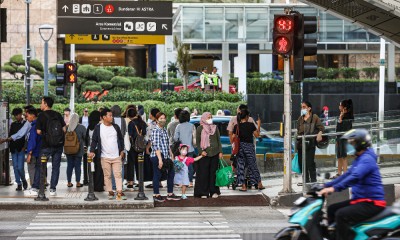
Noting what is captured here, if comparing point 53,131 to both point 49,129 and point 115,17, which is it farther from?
point 115,17

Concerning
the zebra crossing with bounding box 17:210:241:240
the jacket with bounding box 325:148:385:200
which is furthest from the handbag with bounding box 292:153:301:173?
the jacket with bounding box 325:148:385:200

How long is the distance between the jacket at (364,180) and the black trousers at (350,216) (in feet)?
0.53

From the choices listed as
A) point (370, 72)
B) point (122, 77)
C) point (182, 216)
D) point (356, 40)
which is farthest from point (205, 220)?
point (370, 72)

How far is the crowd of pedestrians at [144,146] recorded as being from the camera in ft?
64.0

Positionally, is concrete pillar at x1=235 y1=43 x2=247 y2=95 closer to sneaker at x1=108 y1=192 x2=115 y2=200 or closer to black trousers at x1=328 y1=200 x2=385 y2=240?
sneaker at x1=108 y1=192 x2=115 y2=200

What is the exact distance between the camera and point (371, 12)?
2214 centimetres

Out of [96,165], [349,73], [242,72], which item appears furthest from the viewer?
[349,73]

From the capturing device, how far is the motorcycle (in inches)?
426

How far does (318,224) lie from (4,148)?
12.4 m

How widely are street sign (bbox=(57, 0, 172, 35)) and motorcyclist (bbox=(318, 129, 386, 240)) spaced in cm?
Answer: 2486

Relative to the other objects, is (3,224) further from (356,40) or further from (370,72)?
(370,72)

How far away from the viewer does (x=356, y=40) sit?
49688mm

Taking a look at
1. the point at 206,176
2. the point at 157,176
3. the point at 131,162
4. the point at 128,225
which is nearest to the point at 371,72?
the point at 131,162

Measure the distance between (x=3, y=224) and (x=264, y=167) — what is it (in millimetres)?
7359
